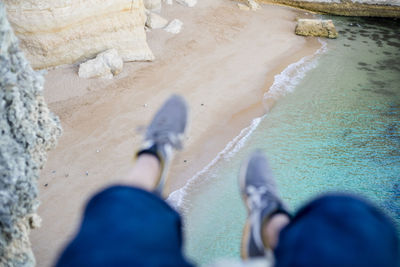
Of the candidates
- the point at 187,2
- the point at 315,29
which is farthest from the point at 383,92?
the point at 187,2

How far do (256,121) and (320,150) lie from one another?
1.11 metres

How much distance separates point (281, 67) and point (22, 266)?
21.1 feet

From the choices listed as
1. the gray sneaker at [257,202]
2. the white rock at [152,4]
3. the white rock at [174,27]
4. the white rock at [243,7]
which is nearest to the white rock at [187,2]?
the white rock at [152,4]

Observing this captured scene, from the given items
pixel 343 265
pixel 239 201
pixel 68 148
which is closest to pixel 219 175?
pixel 239 201

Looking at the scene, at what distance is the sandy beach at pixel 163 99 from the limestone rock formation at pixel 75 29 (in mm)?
293

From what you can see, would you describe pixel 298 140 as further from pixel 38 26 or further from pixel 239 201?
pixel 38 26

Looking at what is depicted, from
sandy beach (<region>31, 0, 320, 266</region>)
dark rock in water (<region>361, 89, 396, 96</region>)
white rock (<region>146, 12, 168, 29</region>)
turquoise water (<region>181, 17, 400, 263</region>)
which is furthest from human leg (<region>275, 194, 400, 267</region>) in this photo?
white rock (<region>146, 12, 168, 29</region>)

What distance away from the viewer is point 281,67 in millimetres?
7582

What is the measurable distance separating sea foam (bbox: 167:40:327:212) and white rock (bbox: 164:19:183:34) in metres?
2.60

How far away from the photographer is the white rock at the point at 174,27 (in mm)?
8045

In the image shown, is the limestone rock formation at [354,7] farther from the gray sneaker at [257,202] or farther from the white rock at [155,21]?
the gray sneaker at [257,202]

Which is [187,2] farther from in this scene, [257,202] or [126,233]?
[126,233]

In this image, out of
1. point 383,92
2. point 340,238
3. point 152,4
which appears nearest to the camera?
point 340,238

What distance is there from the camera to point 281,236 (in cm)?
139
